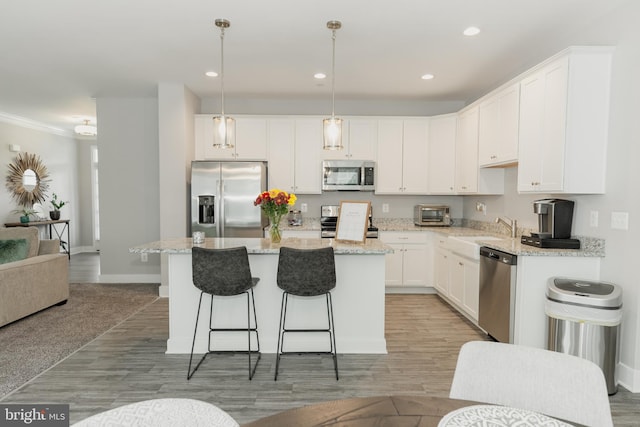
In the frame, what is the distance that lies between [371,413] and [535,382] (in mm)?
572

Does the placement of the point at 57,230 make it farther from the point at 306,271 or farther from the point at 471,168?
the point at 471,168

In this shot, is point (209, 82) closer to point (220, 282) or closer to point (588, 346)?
point (220, 282)

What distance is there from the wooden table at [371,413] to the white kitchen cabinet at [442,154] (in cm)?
452

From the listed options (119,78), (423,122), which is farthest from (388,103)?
(119,78)

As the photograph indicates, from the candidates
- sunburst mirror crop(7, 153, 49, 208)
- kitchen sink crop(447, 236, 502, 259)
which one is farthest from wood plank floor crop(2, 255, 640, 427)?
sunburst mirror crop(7, 153, 49, 208)

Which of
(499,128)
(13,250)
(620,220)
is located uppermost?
(499,128)

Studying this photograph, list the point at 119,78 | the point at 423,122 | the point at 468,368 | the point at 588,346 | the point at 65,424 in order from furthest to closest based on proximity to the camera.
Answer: the point at 423,122 → the point at 119,78 → the point at 588,346 → the point at 65,424 → the point at 468,368

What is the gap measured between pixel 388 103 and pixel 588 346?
4091mm

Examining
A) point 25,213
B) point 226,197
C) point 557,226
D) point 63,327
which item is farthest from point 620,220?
point 25,213

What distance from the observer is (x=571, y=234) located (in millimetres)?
3238

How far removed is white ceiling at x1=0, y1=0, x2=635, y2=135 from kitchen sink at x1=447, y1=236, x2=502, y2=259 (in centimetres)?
192

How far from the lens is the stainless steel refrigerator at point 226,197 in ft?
15.9

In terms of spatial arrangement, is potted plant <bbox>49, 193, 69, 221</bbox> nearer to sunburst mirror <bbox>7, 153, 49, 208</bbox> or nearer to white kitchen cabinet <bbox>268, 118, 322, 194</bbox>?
sunburst mirror <bbox>7, 153, 49, 208</bbox>

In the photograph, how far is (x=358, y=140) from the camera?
5301 millimetres
